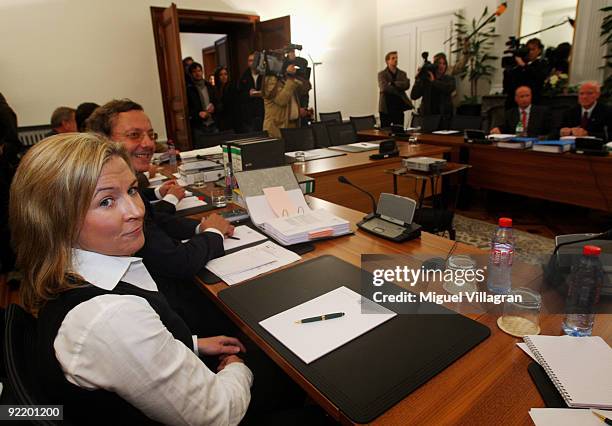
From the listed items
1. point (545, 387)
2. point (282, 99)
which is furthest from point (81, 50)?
point (545, 387)

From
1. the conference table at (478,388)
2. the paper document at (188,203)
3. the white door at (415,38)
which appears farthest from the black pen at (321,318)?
the white door at (415,38)

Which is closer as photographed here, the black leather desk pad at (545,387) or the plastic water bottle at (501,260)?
the black leather desk pad at (545,387)

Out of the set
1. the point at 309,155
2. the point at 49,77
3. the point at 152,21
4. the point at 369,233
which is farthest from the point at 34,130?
the point at 369,233

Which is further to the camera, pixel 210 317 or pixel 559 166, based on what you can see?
pixel 559 166

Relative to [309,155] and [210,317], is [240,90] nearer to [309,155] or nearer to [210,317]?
[309,155]

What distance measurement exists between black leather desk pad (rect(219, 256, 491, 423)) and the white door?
6.72 m

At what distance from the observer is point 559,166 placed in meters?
3.21

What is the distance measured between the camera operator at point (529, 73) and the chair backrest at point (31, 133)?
221 inches

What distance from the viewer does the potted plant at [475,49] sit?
610 cm

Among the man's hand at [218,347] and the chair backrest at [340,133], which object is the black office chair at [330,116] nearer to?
the chair backrest at [340,133]

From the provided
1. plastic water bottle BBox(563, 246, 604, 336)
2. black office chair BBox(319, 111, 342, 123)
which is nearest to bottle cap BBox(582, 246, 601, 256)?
plastic water bottle BBox(563, 246, 604, 336)

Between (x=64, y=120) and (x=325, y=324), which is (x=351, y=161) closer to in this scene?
(x=325, y=324)

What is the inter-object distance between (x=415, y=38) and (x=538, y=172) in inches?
183

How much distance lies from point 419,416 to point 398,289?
1.48ft
